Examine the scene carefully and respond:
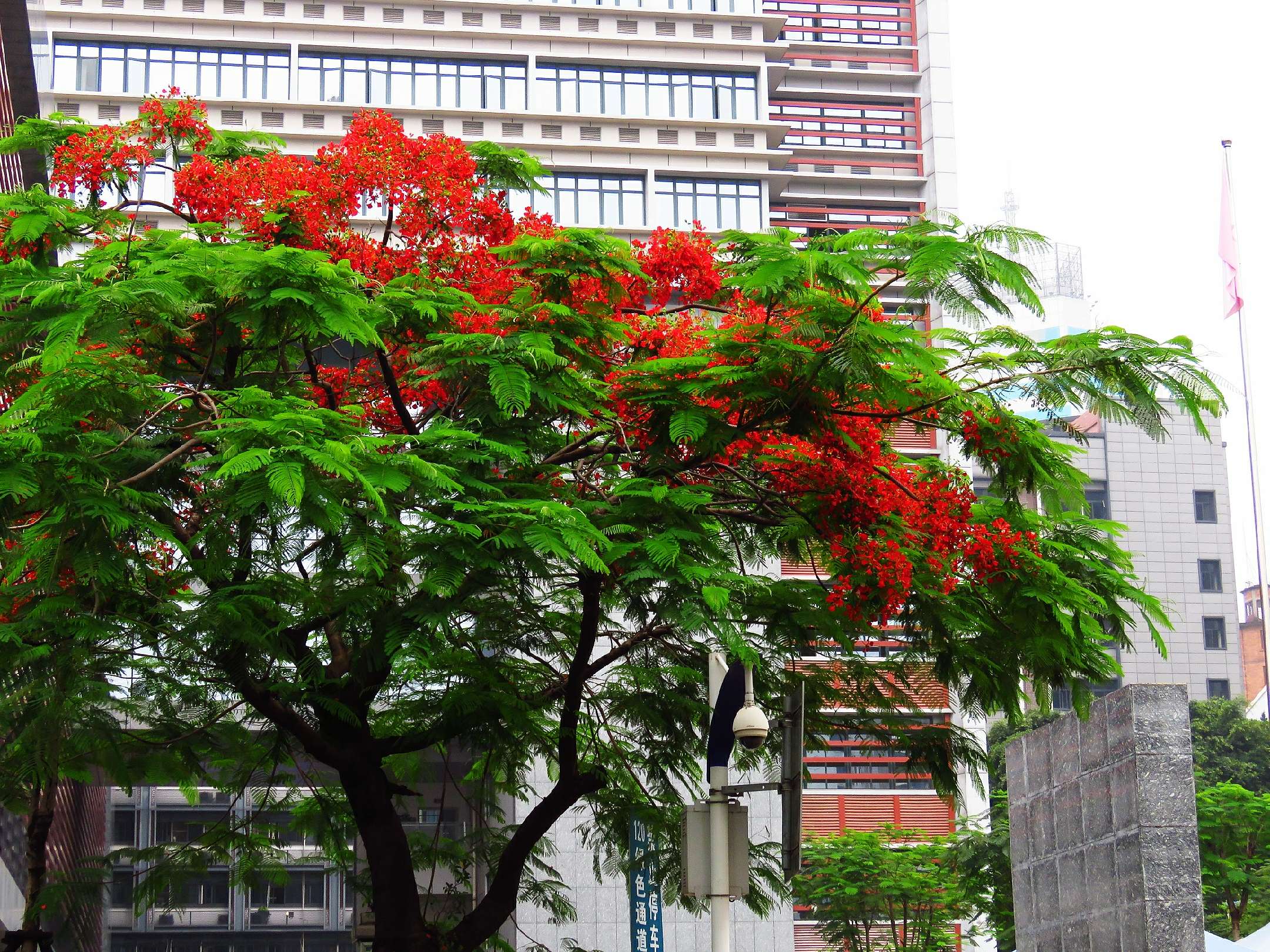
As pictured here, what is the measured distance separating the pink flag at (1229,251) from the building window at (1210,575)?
164 feet

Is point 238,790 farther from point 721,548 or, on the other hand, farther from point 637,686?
point 721,548

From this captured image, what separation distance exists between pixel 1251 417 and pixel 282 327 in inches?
1339

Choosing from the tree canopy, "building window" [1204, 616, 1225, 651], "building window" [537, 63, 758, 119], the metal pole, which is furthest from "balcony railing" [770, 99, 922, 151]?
the metal pole

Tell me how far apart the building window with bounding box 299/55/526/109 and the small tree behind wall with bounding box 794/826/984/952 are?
27.1m

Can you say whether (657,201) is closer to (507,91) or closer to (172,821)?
(507,91)

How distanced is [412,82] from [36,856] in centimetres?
3956

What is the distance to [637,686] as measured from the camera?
583 inches

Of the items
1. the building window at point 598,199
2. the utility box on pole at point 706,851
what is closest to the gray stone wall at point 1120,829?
the utility box on pole at point 706,851

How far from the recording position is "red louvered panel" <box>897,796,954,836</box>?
47.0m

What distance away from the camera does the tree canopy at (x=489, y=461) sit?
33.1ft

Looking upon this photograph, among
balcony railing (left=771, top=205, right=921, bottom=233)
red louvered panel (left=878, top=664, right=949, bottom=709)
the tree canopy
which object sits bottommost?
red louvered panel (left=878, top=664, right=949, bottom=709)

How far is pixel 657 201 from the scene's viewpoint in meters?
51.8

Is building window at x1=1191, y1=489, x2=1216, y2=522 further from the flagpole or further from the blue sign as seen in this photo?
the blue sign

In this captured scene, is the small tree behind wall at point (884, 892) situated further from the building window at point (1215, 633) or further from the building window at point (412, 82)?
the building window at point (1215, 633)
